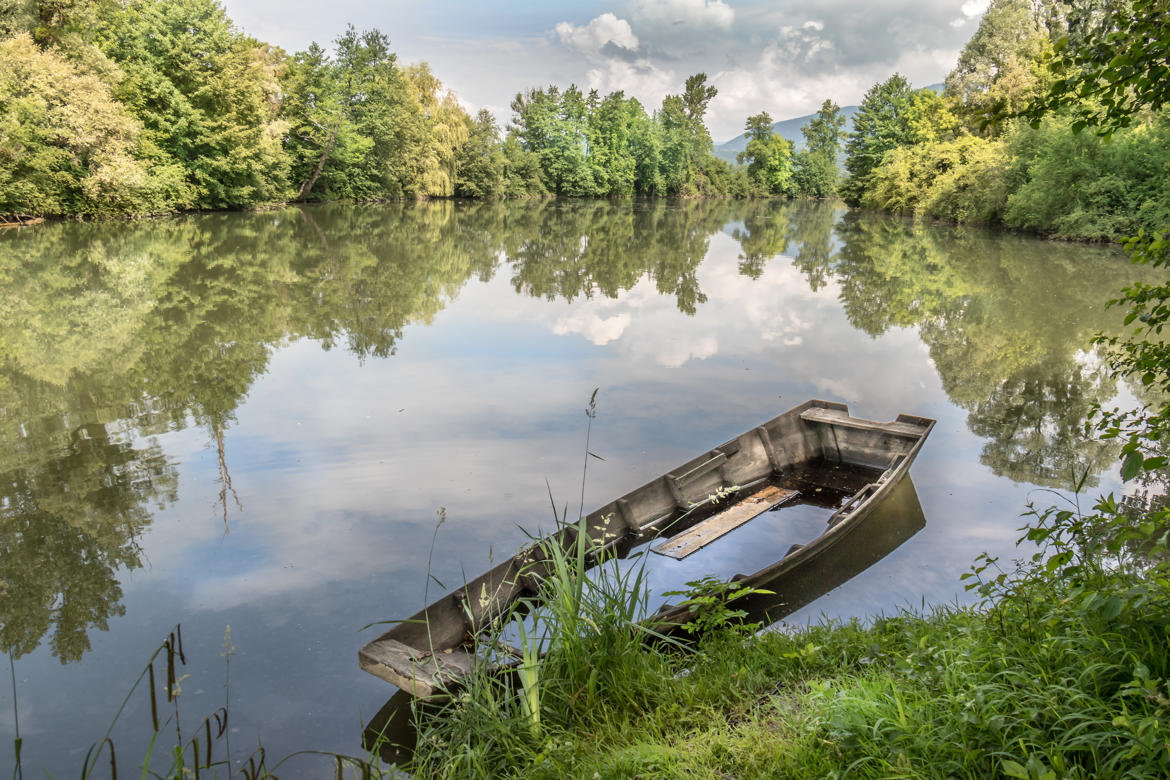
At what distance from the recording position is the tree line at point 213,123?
26.9 metres

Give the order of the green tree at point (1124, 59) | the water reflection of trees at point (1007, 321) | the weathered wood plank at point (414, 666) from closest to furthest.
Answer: the green tree at point (1124, 59) → the weathered wood plank at point (414, 666) → the water reflection of trees at point (1007, 321)

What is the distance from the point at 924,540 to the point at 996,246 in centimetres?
2700

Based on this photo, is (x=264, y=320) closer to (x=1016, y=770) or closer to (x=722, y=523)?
(x=722, y=523)

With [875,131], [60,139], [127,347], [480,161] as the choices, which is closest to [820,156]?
[875,131]

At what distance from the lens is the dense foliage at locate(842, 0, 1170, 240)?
3.21m

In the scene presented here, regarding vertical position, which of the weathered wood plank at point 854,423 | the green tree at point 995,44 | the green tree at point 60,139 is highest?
the green tree at point 995,44

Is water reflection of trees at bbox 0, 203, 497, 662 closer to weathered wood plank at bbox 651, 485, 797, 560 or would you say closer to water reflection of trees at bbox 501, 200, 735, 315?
water reflection of trees at bbox 501, 200, 735, 315

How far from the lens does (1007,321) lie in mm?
16359

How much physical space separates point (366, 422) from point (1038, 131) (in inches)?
1321

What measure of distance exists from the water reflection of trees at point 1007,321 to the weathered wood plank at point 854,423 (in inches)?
51.3

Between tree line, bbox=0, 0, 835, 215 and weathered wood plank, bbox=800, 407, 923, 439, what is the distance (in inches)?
1104

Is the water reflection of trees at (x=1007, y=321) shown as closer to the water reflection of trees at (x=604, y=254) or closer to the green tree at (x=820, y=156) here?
the water reflection of trees at (x=604, y=254)

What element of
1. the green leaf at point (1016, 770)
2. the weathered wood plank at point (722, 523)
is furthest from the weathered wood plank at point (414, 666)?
the weathered wood plank at point (722, 523)

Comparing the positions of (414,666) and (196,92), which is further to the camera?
(196,92)
